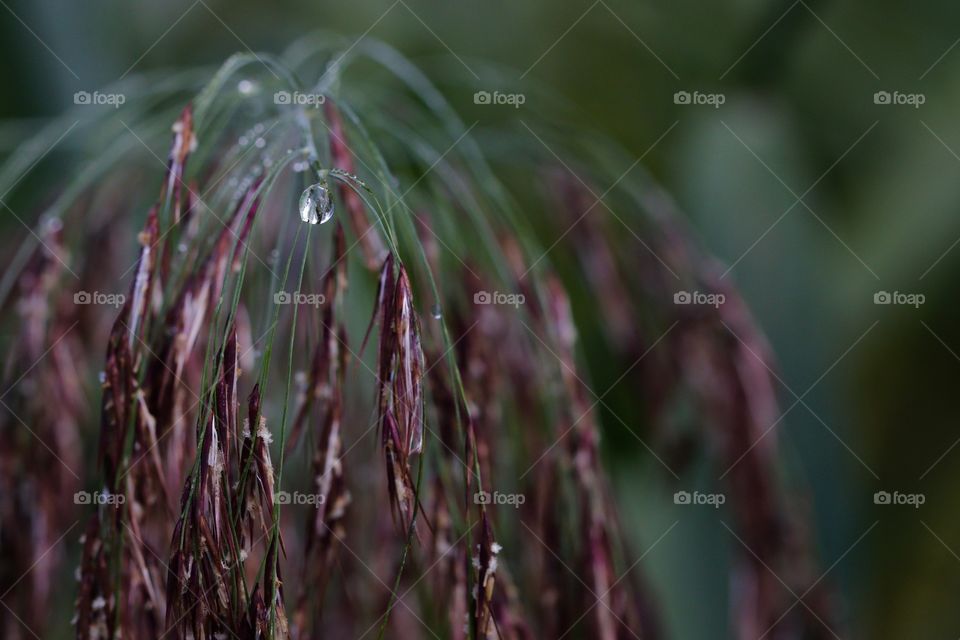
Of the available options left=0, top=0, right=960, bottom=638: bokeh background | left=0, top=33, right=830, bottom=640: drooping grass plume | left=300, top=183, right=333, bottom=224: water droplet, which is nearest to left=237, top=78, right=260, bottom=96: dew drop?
left=0, top=33, right=830, bottom=640: drooping grass plume

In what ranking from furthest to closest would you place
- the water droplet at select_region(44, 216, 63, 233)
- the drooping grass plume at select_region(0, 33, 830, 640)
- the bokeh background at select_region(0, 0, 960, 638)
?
the bokeh background at select_region(0, 0, 960, 638) → the water droplet at select_region(44, 216, 63, 233) → the drooping grass plume at select_region(0, 33, 830, 640)

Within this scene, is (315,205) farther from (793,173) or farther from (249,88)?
(793,173)

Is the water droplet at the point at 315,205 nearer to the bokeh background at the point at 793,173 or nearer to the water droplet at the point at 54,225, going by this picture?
the water droplet at the point at 54,225

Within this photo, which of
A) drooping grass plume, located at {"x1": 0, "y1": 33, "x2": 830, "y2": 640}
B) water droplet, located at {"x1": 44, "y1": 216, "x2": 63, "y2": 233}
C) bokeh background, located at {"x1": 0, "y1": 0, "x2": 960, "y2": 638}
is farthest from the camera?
bokeh background, located at {"x1": 0, "y1": 0, "x2": 960, "y2": 638}

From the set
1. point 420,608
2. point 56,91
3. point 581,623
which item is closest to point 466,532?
point 581,623

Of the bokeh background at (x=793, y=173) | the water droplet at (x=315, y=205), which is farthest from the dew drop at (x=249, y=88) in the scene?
the bokeh background at (x=793, y=173)

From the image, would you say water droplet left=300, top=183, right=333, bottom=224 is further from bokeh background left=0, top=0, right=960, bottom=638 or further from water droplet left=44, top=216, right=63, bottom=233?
bokeh background left=0, top=0, right=960, bottom=638
